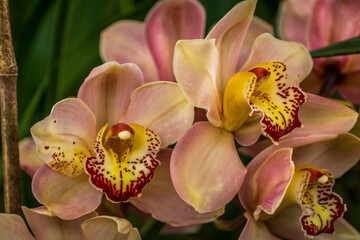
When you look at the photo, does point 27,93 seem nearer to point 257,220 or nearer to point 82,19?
point 82,19

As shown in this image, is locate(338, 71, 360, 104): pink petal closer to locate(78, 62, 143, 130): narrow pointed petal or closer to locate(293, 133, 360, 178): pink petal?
locate(293, 133, 360, 178): pink petal

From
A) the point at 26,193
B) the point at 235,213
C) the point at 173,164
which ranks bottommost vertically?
the point at 235,213

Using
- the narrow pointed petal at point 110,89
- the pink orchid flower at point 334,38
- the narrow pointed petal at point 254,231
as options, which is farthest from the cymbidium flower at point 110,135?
the pink orchid flower at point 334,38

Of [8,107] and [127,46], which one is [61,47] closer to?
[127,46]

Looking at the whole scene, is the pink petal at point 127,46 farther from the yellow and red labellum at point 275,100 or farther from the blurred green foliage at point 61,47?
the yellow and red labellum at point 275,100

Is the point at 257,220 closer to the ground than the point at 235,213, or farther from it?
farther from it

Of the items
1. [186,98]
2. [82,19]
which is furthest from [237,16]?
[82,19]

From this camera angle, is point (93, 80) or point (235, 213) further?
point (235, 213)
